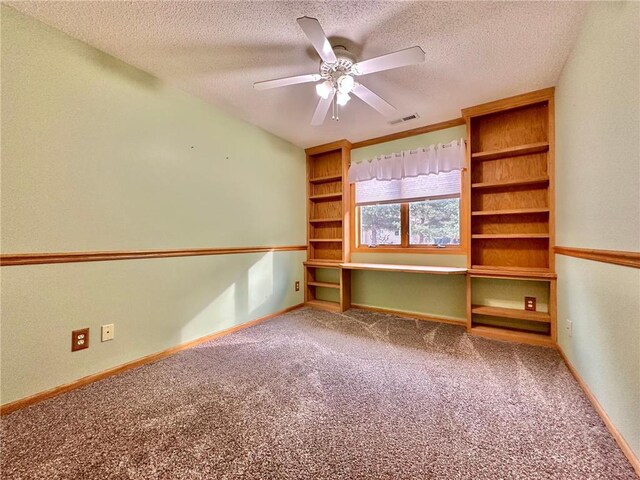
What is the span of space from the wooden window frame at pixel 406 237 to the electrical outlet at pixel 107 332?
266 cm

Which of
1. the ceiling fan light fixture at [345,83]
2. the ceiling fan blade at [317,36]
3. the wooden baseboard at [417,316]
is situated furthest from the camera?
the wooden baseboard at [417,316]

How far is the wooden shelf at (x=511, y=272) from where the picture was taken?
2305 millimetres

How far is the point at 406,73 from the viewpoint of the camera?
6.82 ft

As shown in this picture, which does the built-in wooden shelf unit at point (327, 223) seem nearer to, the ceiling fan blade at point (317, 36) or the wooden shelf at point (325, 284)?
the wooden shelf at point (325, 284)

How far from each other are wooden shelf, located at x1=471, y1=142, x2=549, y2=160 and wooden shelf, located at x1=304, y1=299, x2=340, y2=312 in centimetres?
232

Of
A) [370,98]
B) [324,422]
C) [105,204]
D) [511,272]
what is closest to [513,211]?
[511,272]

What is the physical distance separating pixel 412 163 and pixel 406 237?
2.88 feet

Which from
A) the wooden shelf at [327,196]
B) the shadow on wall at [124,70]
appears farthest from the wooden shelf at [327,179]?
the shadow on wall at [124,70]

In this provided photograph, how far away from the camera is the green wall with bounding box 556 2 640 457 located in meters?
1.09

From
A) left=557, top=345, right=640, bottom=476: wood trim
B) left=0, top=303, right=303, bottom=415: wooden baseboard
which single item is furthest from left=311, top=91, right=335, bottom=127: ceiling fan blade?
left=557, top=345, right=640, bottom=476: wood trim

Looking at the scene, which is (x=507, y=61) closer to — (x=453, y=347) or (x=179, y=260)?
(x=453, y=347)

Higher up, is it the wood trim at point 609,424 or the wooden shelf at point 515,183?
the wooden shelf at point 515,183

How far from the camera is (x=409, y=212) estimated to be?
3260mm

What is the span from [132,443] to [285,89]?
8.28ft
